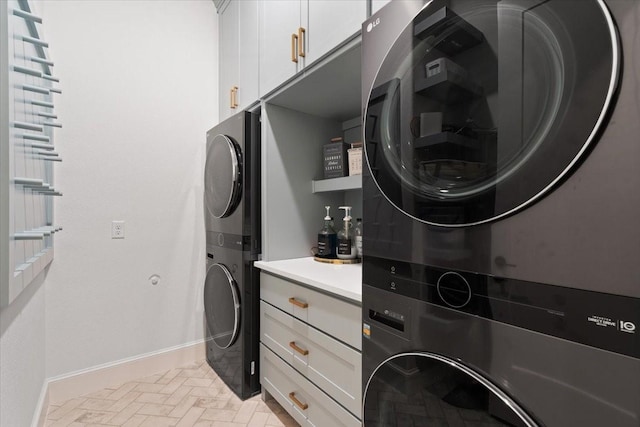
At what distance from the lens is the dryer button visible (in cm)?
67

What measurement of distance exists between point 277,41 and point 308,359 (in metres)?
1.61

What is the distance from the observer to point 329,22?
120 centimetres

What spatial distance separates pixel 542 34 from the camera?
0.56 metres

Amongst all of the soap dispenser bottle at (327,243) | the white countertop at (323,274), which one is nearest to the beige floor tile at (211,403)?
the white countertop at (323,274)

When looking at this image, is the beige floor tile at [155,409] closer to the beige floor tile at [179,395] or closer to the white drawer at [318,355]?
the beige floor tile at [179,395]

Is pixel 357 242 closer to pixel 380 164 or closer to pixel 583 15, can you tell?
pixel 380 164

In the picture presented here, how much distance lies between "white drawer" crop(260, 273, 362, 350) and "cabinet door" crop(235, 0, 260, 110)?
44.3 inches

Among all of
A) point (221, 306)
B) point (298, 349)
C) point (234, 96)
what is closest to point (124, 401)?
point (221, 306)

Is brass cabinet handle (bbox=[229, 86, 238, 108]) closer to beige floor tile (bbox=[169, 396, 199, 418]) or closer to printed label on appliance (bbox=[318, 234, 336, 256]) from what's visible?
printed label on appliance (bbox=[318, 234, 336, 256])

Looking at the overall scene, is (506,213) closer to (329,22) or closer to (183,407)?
(329,22)

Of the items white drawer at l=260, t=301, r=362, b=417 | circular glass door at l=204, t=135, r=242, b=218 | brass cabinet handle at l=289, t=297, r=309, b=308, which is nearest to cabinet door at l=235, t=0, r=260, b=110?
circular glass door at l=204, t=135, r=242, b=218

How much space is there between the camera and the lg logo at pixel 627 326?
1.52ft

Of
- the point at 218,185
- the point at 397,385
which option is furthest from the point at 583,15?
the point at 218,185

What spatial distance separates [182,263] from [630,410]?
229 cm
